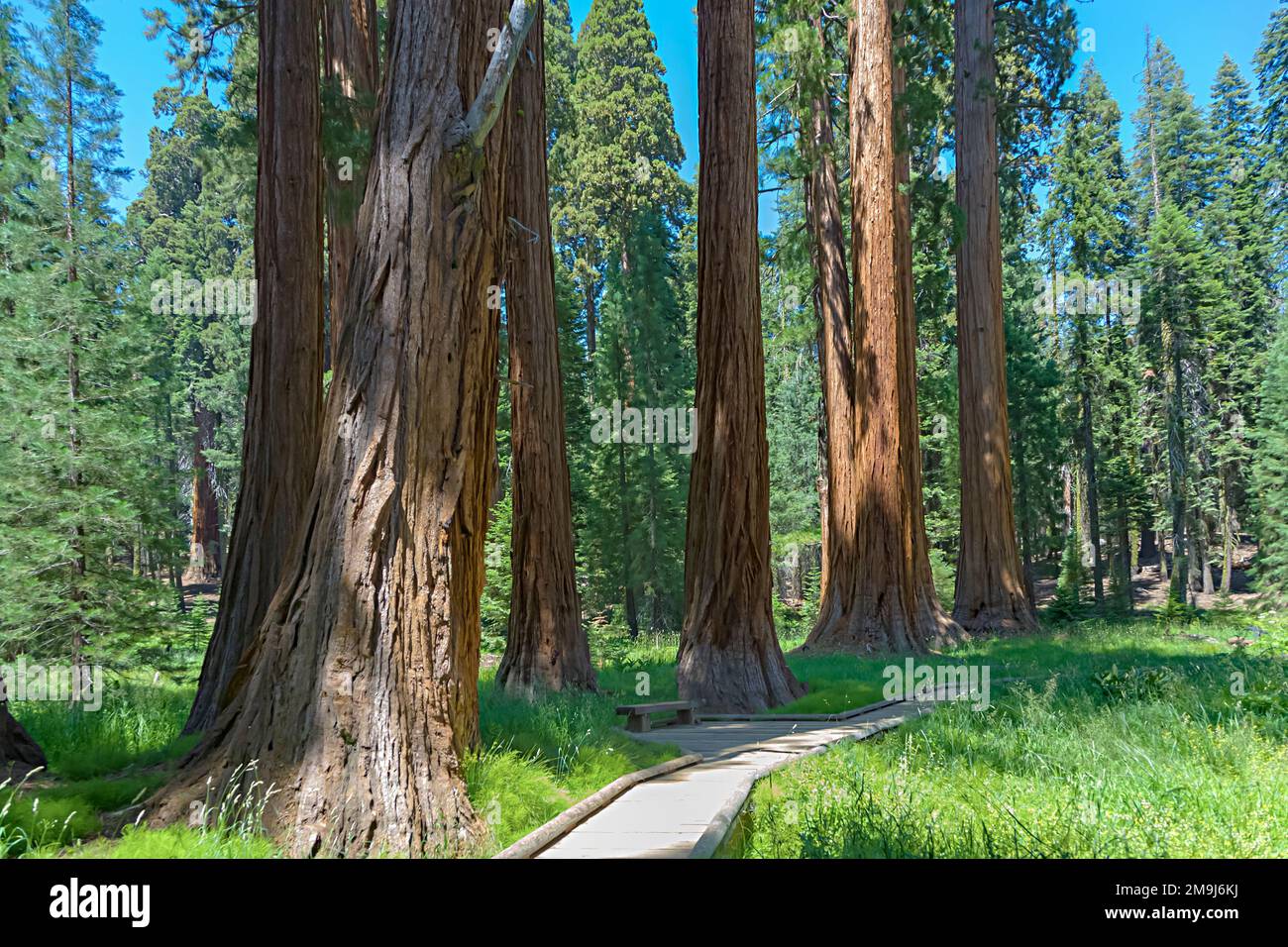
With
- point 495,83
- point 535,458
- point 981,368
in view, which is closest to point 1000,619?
point 981,368

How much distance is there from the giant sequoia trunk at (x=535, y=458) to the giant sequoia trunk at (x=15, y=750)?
5393 millimetres

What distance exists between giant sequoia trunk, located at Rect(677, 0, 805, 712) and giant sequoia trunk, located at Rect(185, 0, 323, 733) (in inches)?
176

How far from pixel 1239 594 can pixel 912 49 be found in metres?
29.8

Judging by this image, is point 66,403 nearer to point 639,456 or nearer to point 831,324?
point 831,324

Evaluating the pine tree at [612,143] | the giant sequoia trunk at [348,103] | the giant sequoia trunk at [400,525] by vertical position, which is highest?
the pine tree at [612,143]

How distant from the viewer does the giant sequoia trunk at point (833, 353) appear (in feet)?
55.0

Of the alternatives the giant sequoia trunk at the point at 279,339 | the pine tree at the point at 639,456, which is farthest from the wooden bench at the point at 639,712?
the pine tree at the point at 639,456

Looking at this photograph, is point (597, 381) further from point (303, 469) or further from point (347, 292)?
point (347, 292)

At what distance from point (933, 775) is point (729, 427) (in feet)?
17.2

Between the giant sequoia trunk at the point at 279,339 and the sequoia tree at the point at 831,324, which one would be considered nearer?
the giant sequoia trunk at the point at 279,339

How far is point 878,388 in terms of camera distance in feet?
51.6

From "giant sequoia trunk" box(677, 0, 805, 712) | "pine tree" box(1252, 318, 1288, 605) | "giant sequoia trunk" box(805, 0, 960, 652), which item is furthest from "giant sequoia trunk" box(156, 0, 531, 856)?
"pine tree" box(1252, 318, 1288, 605)

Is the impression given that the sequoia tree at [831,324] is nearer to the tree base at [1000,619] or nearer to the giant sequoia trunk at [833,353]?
the giant sequoia trunk at [833,353]

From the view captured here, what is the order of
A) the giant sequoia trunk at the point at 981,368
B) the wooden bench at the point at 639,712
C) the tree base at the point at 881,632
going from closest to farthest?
the wooden bench at the point at 639,712, the tree base at the point at 881,632, the giant sequoia trunk at the point at 981,368
